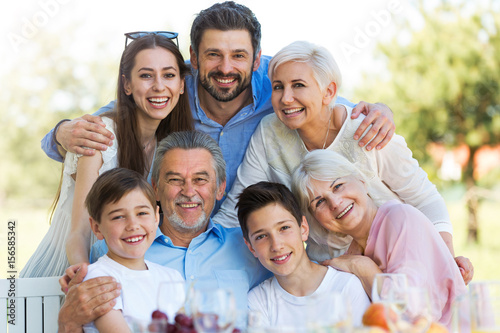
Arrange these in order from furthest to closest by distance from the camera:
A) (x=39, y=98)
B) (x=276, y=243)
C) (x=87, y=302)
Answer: (x=39, y=98) < (x=276, y=243) < (x=87, y=302)

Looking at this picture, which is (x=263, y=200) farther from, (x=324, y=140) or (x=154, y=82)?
(x=154, y=82)

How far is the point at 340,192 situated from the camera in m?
2.21

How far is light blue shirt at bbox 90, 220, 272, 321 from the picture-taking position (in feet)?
7.36

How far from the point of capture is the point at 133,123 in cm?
264

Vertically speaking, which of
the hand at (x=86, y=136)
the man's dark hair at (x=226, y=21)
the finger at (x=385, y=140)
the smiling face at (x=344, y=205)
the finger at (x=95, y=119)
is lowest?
the smiling face at (x=344, y=205)

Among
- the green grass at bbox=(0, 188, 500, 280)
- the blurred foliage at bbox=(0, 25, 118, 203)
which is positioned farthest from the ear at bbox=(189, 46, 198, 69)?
the green grass at bbox=(0, 188, 500, 280)

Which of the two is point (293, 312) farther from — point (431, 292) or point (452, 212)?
point (452, 212)

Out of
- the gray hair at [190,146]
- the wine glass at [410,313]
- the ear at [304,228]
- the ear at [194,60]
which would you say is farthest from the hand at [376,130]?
the wine glass at [410,313]

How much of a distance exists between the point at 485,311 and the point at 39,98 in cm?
997

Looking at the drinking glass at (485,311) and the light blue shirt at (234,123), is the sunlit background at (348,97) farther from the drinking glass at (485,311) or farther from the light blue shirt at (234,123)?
the drinking glass at (485,311)

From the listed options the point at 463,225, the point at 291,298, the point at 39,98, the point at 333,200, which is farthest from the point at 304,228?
the point at 39,98

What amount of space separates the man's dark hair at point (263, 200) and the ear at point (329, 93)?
0.54 m

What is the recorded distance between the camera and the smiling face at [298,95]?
8.16 ft

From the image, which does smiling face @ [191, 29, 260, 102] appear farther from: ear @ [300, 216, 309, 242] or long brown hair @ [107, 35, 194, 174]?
ear @ [300, 216, 309, 242]
